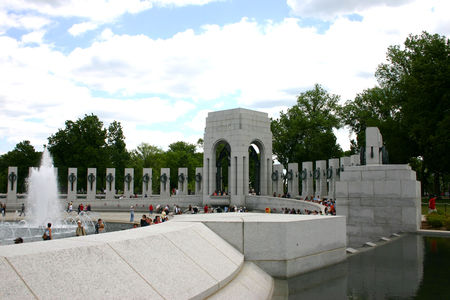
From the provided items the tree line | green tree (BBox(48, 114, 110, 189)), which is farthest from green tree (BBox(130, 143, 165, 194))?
green tree (BBox(48, 114, 110, 189))

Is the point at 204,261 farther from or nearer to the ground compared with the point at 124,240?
nearer to the ground

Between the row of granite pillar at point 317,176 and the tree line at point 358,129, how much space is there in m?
8.14

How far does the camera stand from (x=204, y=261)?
6406 millimetres

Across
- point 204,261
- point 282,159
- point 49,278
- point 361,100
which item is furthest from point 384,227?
point 282,159

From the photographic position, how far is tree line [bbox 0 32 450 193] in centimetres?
3556

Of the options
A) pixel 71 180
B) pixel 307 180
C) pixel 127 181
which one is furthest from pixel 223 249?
pixel 71 180

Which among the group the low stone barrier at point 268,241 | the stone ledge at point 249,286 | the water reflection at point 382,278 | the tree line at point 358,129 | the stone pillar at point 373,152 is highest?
the tree line at point 358,129

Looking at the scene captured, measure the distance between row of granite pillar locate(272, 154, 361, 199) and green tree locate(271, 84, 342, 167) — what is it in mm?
16245

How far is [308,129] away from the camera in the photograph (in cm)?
6078

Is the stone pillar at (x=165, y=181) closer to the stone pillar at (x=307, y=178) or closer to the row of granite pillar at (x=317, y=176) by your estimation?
the row of granite pillar at (x=317, y=176)

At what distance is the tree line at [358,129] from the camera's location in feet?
117

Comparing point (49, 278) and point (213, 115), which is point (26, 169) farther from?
point (49, 278)

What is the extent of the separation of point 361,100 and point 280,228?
177 ft

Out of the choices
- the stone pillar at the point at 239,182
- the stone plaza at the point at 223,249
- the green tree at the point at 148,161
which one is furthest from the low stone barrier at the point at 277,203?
the green tree at the point at 148,161
